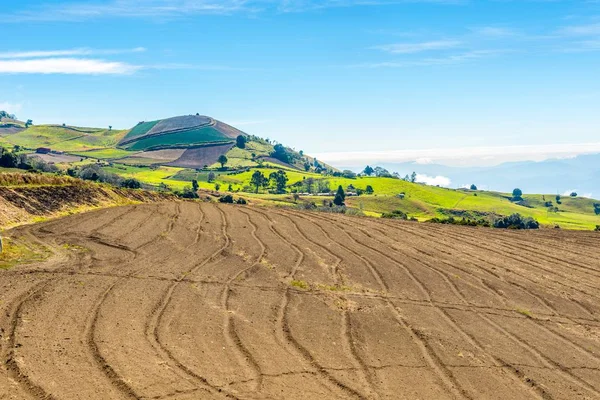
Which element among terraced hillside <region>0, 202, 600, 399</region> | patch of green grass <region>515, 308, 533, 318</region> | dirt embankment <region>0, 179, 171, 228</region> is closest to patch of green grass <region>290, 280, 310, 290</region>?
terraced hillside <region>0, 202, 600, 399</region>

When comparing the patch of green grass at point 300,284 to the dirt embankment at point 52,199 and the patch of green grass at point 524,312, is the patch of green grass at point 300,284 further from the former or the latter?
the dirt embankment at point 52,199

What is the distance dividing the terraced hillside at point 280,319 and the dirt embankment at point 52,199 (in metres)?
3.02

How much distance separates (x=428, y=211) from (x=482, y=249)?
4731 inches

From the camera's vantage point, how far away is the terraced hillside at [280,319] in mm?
19047

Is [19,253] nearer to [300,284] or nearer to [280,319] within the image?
[300,284]

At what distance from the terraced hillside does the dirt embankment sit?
3.02 meters

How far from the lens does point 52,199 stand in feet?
176

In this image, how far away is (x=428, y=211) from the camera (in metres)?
174

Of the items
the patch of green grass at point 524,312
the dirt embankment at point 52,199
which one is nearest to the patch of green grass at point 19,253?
the dirt embankment at point 52,199

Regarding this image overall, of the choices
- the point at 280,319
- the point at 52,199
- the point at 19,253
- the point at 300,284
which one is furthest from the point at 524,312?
the point at 52,199

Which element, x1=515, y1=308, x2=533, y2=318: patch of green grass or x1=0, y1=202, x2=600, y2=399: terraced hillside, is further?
x1=515, y1=308, x2=533, y2=318: patch of green grass

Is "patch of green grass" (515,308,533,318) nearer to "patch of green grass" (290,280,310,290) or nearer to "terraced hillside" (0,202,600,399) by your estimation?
"terraced hillside" (0,202,600,399)

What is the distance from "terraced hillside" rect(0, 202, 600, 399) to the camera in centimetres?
1905

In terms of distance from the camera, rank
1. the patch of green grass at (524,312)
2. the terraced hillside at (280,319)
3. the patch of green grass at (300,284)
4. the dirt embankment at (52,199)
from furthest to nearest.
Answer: the dirt embankment at (52,199) → the patch of green grass at (300,284) → the patch of green grass at (524,312) → the terraced hillside at (280,319)
